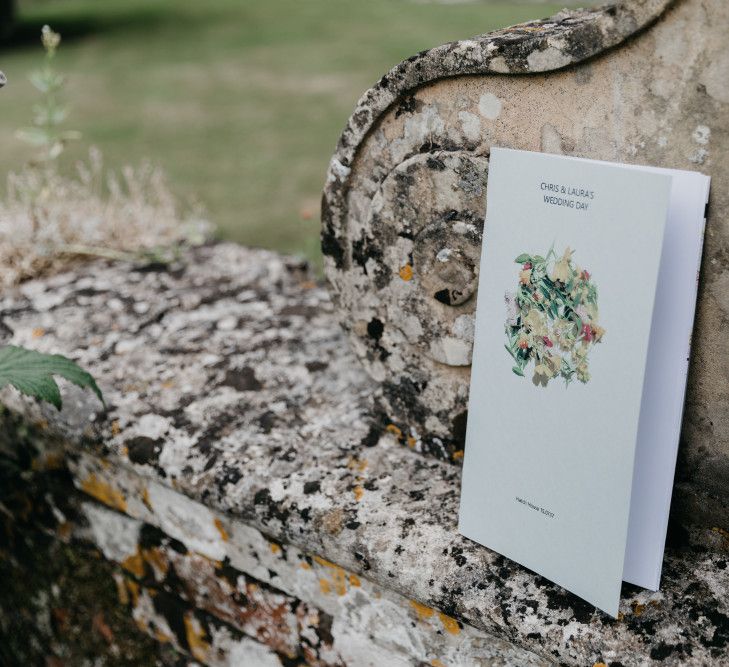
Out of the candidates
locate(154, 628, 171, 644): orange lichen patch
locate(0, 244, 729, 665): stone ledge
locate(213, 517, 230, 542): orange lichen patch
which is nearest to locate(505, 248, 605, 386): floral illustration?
locate(0, 244, 729, 665): stone ledge

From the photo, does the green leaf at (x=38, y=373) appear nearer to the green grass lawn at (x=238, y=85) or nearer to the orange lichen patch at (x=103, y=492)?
the orange lichen patch at (x=103, y=492)

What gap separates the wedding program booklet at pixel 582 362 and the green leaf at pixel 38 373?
0.73m

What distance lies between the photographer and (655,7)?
3.08ft

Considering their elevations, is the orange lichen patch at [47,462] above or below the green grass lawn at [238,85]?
below

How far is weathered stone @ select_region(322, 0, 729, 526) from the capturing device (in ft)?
3.18

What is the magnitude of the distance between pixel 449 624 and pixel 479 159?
71cm

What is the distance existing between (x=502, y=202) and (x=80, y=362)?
114cm

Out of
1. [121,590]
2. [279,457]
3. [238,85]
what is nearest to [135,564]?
[121,590]

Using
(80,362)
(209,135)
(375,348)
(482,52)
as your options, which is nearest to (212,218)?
A: (209,135)

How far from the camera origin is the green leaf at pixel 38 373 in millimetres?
1396

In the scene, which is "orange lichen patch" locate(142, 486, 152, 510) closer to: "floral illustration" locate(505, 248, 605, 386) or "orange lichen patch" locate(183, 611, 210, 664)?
"orange lichen patch" locate(183, 611, 210, 664)

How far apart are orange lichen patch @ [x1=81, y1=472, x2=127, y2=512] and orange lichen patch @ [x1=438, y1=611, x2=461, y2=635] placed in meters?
0.77

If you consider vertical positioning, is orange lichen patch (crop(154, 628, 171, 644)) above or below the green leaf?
below

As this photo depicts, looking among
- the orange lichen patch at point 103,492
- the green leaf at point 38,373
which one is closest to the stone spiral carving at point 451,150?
the green leaf at point 38,373
